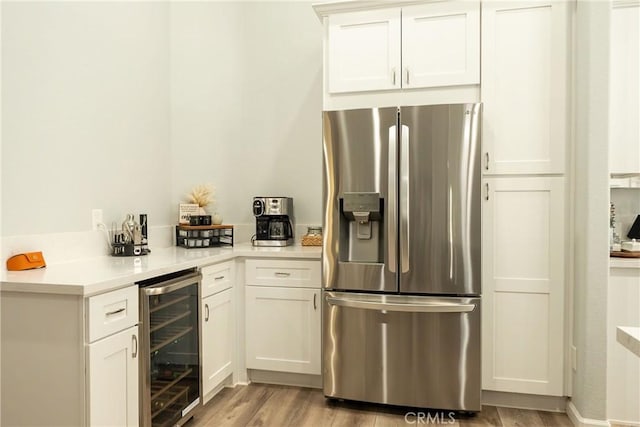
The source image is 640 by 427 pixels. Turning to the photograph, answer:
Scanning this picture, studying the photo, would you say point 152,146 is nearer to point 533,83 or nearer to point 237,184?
point 237,184

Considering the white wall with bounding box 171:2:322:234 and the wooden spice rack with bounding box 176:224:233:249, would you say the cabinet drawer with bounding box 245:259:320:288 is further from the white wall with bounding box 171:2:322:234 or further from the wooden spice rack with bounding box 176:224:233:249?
the white wall with bounding box 171:2:322:234

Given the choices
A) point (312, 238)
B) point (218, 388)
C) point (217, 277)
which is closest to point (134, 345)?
point (217, 277)

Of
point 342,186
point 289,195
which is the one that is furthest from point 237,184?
point 342,186

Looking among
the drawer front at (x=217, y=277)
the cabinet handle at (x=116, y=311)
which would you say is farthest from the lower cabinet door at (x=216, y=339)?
the cabinet handle at (x=116, y=311)

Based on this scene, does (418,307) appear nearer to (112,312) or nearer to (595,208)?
(595,208)

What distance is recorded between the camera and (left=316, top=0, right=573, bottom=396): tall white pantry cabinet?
2.58 m

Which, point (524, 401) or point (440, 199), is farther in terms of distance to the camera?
point (524, 401)

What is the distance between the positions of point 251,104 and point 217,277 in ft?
5.31

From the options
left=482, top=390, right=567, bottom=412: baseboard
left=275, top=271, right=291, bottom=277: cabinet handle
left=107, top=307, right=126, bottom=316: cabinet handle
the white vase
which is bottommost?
left=482, top=390, right=567, bottom=412: baseboard

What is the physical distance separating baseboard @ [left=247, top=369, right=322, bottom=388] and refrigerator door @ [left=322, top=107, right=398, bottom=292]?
777 millimetres

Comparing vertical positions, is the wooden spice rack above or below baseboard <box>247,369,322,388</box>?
above

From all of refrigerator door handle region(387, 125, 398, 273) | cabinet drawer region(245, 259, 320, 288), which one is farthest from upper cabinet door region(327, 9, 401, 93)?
cabinet drawer region(245, 259, 320, 288)

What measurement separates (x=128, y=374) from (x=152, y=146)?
5.58 ft

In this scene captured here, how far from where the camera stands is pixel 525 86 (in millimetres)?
2615
